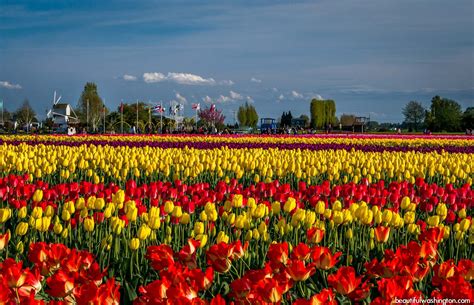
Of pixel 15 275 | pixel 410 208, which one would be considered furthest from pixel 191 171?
pixel 15 275

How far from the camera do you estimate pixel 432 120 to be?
8956cm

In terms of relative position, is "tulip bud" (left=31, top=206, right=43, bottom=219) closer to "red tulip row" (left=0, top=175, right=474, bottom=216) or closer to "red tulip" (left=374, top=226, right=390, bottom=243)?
"red tulip row" (left=0, top=175, right=474, bottom=216)

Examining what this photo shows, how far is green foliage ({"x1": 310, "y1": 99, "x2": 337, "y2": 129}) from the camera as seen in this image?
127 metres

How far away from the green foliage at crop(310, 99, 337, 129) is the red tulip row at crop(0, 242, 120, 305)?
122414 millimetres

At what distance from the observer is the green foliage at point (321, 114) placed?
12681 centimetres

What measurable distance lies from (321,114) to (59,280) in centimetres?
12597

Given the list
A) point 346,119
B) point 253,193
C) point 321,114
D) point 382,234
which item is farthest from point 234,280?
point 346,119

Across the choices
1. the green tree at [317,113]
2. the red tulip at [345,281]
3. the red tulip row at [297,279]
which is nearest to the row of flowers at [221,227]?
the red tulip row at [297,279]

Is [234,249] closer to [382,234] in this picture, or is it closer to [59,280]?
[59,280]

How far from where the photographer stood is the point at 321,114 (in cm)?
12781

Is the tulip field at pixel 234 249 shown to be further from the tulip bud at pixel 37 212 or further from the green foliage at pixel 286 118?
the green foliage at pixel 286 118

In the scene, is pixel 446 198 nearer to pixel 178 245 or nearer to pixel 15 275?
pixel 178 245

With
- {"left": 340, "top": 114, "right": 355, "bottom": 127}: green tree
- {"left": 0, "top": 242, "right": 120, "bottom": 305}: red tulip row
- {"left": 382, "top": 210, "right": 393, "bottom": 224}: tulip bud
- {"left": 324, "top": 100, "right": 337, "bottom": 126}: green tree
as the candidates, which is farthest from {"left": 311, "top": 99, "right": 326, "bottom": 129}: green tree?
{"left": 0, "top": 242, "right": 120, "bottom": 305}: red tulip row

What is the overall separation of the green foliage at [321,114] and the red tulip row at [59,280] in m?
122
